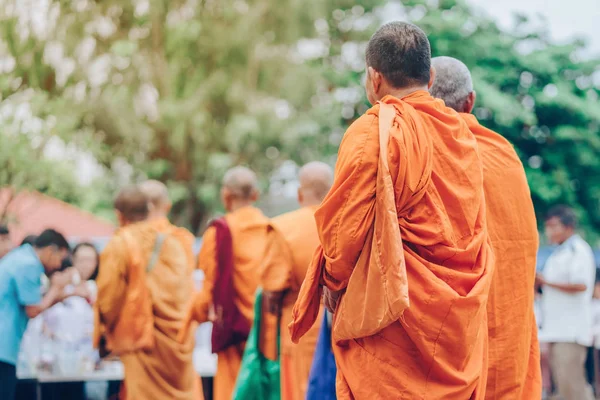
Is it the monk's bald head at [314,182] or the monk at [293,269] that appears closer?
the monk at [293,269]

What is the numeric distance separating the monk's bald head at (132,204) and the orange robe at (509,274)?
364cm

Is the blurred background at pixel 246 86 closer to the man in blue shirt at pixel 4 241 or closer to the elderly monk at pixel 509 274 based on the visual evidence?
the man in blue shirt at pixel 4 241

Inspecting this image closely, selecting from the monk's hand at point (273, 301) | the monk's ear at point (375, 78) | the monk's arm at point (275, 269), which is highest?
the monk's ear at point (375, 78)

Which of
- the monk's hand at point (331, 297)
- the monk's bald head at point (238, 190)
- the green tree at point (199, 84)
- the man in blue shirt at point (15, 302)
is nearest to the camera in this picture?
the monk's hand at point (331, 297)

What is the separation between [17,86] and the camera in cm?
1241

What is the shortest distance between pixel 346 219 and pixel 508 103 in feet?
38.4

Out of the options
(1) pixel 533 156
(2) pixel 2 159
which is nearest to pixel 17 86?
(2) pixel 2 159

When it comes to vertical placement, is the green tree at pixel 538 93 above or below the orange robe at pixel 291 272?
above

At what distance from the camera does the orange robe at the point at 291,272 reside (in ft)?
16.5

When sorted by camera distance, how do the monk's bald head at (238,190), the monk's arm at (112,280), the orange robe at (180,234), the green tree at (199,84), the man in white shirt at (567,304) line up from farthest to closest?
1. the green tree at (199,84)
2. the man in white shirt at (567,304)
3. the orange robe at (180,234)
4. the monk's bald head at (238,190)
5. the monk's arm at (112,280)

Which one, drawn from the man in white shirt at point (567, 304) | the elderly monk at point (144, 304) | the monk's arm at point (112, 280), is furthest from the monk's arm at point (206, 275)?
the man in white shirt at point (567, 304)

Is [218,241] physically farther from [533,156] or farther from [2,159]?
[533,156]

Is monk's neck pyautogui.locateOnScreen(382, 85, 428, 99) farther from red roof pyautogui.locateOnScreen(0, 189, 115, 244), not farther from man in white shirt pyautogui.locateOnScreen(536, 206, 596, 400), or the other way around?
red roof pyautogui.locateOnScreen(0, 189, 115, 244)

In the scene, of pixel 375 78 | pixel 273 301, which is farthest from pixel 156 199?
pixel 375 78
